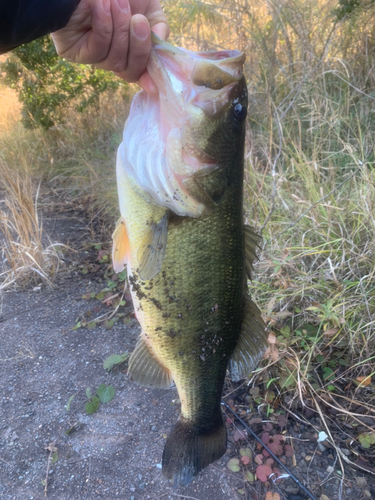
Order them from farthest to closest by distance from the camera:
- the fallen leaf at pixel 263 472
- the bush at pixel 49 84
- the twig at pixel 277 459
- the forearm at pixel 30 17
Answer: the bush at pixel 49 84
the fallen leaf at pixel 263 472
the twig at pixel 277 459
the forearm at pixel 30 17

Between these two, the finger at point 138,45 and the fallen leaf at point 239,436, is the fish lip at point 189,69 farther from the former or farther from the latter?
the fallen leaf at point 239,436

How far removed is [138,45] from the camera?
1104mm

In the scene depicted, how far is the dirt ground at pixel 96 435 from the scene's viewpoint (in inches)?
73.4

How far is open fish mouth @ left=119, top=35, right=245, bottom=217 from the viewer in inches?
44.3

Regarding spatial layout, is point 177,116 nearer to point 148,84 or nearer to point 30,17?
point 148,84

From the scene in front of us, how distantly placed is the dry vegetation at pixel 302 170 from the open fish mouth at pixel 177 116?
4.14 feet

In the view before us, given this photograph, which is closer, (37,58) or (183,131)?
(183,131)

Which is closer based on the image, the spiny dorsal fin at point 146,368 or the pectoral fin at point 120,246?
the pectoral fin at point 120,246

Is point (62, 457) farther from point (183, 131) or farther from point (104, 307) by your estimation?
point (183, 131)

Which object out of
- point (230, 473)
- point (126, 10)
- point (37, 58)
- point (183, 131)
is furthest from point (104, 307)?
point (37, 58)

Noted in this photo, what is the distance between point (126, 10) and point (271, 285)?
6.61 feet

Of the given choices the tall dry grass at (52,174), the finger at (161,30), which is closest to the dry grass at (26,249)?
the tall dry grass at (52,174)

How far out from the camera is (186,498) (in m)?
1.85

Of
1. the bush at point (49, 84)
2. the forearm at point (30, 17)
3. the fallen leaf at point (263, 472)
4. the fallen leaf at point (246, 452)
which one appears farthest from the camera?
the bush at point (49, 84)
